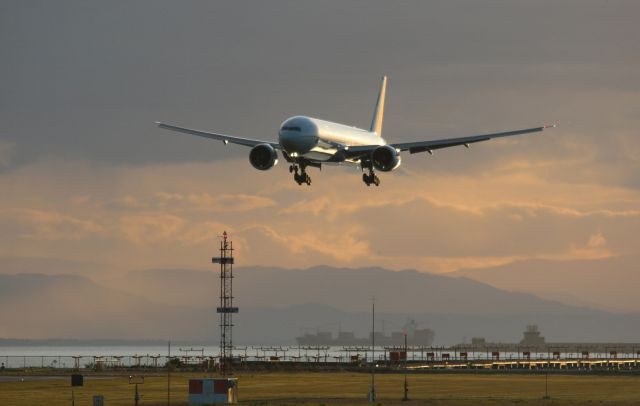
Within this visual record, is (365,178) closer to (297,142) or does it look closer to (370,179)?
(370,179)

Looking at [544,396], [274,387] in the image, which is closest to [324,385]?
[274,387]

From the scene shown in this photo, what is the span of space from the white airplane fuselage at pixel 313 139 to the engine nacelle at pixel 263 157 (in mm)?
2351

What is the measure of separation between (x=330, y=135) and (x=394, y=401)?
105 ft

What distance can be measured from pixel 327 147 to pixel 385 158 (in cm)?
590

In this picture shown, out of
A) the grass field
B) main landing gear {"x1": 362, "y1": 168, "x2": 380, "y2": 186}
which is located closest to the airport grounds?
the grass field

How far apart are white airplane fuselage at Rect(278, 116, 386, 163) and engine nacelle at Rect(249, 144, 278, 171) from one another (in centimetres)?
235

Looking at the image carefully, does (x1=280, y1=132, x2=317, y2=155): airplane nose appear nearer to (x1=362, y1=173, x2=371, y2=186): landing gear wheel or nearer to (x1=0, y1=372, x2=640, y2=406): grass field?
(x1=362, y1=173, x2=371, y2=186): landing gear wheel

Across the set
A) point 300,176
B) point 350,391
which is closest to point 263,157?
point 300,176

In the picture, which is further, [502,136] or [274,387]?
[274,387]

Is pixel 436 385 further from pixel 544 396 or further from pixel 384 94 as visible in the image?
pixel 384 94

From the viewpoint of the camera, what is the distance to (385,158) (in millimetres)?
108625

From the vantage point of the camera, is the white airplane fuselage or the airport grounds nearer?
the white airplane fuselage

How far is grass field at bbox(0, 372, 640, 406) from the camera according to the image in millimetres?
120938

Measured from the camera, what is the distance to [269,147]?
108m
